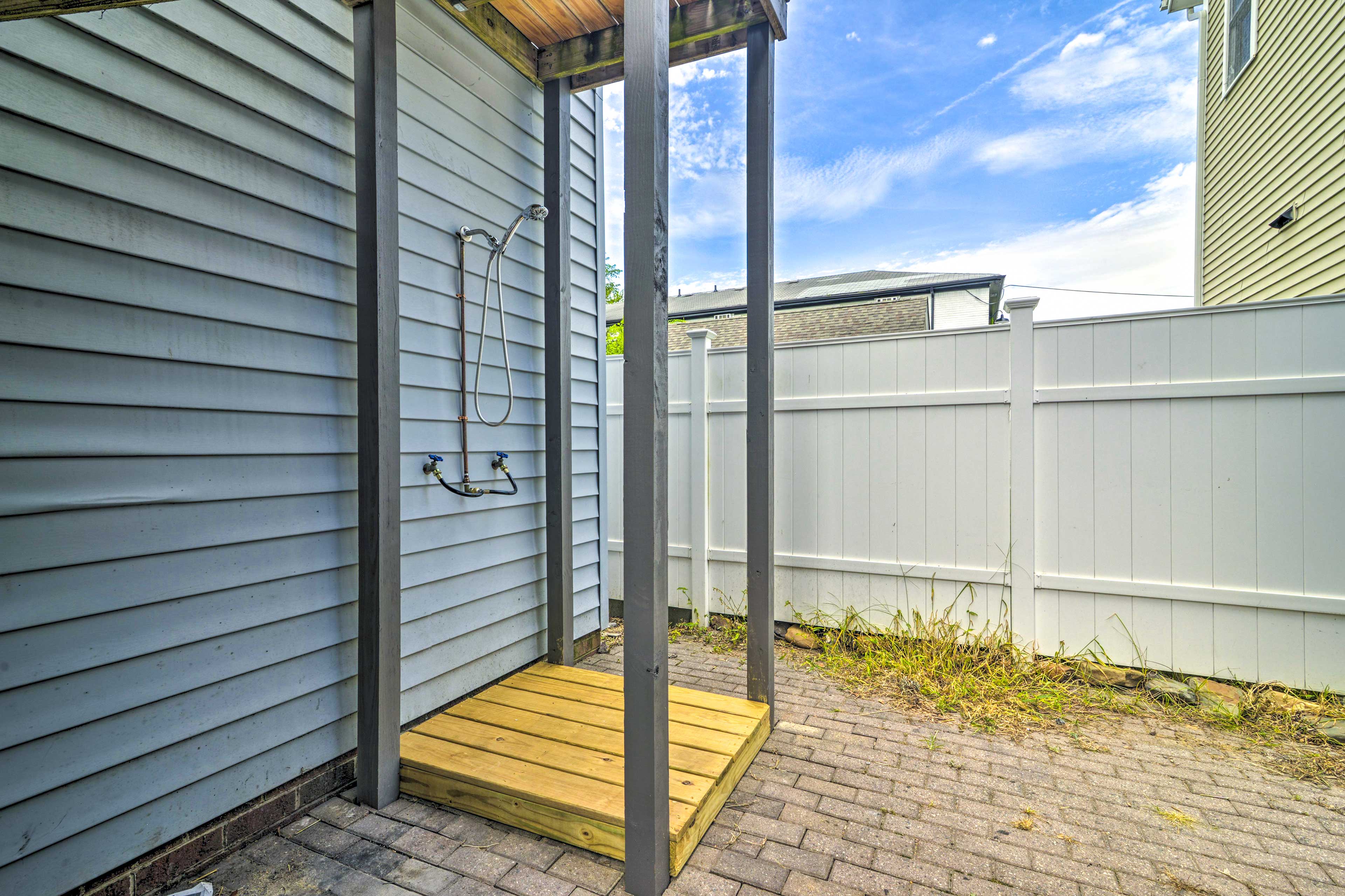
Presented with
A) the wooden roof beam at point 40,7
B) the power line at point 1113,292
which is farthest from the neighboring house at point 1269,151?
the power line at point 1113,292

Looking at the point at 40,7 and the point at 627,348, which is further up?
the point at 40,7

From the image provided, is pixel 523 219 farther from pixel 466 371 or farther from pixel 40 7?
pixel 40 7

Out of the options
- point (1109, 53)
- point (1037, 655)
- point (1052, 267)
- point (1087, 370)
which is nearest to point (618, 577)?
point (1037, 655)

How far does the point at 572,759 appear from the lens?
1.86 meters

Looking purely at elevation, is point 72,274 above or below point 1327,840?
above

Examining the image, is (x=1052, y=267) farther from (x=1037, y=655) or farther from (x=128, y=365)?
(x=128, y=365)

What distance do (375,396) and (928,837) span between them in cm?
212

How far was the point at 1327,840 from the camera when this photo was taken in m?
1.63

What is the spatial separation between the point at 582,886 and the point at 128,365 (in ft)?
5.65

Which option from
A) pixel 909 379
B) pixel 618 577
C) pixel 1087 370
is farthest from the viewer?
pixel 618 577

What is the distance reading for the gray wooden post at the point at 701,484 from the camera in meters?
3.56

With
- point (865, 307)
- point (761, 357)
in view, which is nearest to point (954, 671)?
point (761, 357)

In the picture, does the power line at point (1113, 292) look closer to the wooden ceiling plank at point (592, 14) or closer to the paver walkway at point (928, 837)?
the wooden ceiling plank at point (592, 14)

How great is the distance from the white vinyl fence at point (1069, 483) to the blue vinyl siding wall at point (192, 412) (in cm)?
186
